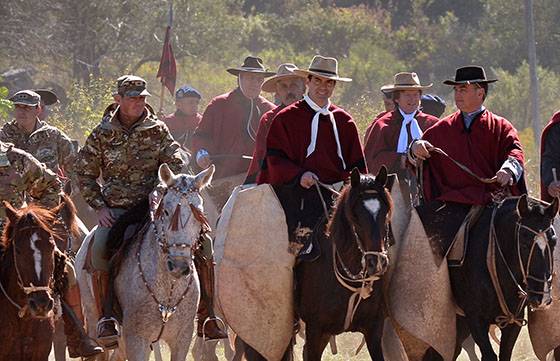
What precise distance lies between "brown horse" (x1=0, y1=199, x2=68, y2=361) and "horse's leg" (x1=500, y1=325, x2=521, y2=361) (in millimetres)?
3787

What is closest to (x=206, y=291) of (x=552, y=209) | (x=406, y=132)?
(x=552, y=209)

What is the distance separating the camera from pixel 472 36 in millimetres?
47406

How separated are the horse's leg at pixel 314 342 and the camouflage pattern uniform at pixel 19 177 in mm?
2394

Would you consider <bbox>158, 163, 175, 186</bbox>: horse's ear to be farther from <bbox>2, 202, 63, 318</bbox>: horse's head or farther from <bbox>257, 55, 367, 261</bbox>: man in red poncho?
<bbox>257, 55, 367, 261</bbox>: man in red poncho

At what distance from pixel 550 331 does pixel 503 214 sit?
3.83 feet

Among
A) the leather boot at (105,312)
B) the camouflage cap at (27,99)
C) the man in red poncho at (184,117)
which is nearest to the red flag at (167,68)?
the man in red poncho at (184,117)

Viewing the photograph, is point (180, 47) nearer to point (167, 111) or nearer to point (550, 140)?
point (167, 111)

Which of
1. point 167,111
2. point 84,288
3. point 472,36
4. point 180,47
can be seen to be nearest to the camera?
point 84,288

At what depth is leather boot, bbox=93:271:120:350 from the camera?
10.4m

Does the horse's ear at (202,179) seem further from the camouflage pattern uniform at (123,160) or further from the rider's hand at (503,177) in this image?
the rider's hand at (503,177)

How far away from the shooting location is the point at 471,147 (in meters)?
11.5

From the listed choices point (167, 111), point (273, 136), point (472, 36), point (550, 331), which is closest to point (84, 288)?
point (273, 136)

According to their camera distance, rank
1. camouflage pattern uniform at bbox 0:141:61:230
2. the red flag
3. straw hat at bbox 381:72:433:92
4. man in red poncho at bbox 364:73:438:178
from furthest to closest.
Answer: the red flag → straw hat at bbox 381:72:433:92 → man in red poncho at bbox 364:73:438:178 → camouflage pattern uniform at bbox 0:141:61:230

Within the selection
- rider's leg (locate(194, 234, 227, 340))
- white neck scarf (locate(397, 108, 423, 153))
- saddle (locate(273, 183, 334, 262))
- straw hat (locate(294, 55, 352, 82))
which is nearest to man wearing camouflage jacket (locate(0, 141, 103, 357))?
rider's leg (locate(194, 234, 227, 340))
